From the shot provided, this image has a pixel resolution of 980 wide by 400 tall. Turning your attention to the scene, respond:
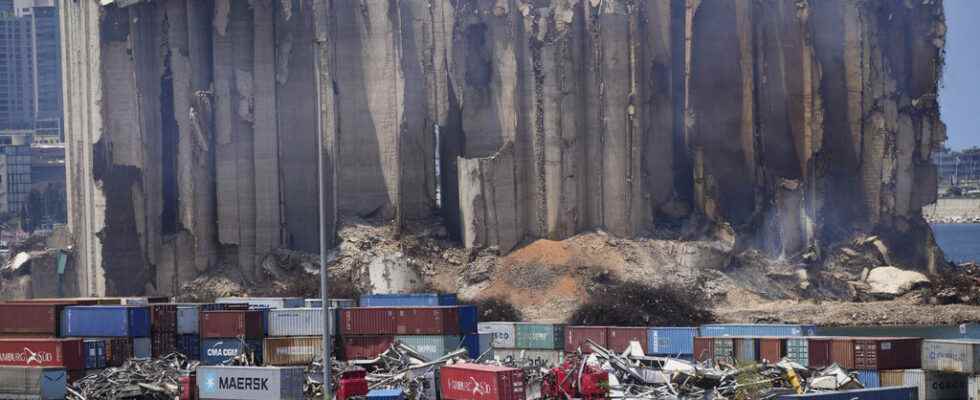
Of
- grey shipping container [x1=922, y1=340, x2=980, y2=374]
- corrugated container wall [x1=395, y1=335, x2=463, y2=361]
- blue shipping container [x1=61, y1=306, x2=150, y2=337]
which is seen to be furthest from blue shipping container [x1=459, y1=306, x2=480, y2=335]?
grey shipping container [x1=922, y1=340, x2=980, y2=374]

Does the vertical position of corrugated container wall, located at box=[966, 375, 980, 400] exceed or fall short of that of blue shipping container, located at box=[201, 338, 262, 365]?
it falls short

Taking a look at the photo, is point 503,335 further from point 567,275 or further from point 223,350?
point 567,275

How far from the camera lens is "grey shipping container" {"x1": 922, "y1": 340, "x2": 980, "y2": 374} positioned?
6172 centimetres

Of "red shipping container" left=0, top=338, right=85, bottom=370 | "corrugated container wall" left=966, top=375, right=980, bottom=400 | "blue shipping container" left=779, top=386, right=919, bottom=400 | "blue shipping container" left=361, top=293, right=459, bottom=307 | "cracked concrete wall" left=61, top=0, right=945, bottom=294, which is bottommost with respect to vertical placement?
"corrugated container wall" left=966, top=375, right=980, bottom=400

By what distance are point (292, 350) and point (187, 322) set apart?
6.04m

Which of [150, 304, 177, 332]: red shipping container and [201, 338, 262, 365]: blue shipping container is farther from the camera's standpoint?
[150, 304, 177, 332]: red shipping container

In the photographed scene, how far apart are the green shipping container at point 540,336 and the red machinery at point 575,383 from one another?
1688 centimetres

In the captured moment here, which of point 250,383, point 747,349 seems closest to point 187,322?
point 250,383

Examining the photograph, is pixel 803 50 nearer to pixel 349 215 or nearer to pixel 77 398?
pixel 349 215

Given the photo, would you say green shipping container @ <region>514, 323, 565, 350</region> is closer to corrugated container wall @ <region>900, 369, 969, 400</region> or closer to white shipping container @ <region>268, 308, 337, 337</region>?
white shipping container @ <region>268, 308, 337, 337</region>

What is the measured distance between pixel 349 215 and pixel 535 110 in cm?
1347

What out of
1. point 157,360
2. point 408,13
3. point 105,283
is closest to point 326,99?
point 408,13

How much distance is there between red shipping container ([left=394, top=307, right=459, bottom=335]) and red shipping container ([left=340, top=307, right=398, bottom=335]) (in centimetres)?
27

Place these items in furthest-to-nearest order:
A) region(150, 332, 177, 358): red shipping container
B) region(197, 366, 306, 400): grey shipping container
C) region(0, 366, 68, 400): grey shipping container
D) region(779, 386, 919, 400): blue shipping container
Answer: region(150, 332, 177, 358): red shipping container
region(0, 366, 68, 400): grey shipping container
region(197, 366, 306, 400): grey shipping container
region(779, 386, 919, 400): blue shipping container
